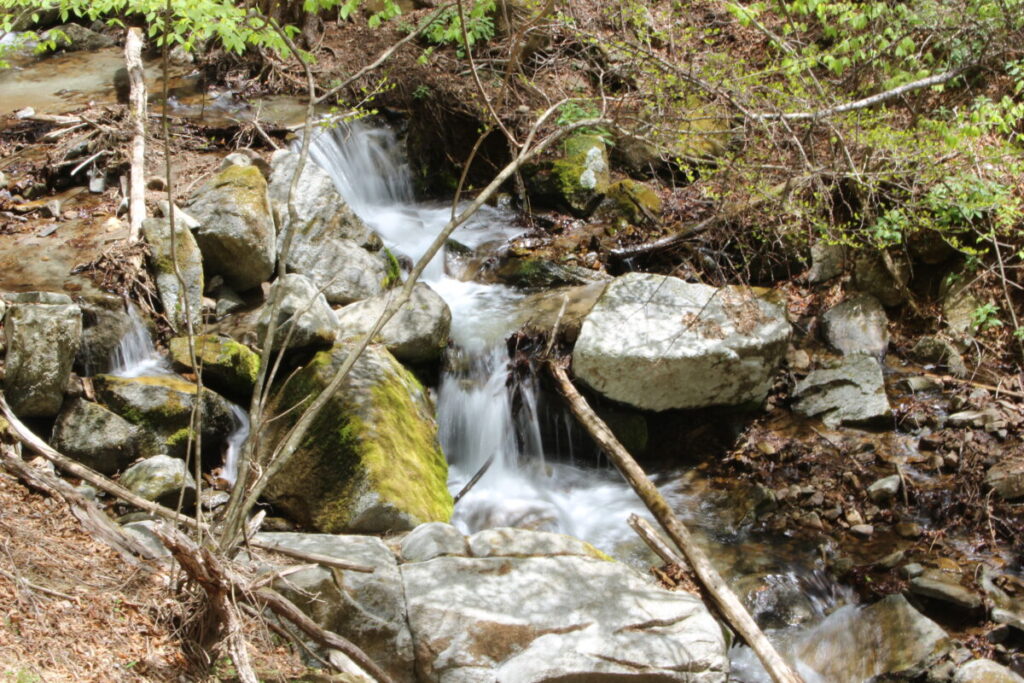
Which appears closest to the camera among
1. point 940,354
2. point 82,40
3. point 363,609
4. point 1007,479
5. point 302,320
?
point 363,609

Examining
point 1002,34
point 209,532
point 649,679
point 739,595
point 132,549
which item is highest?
point 1002,34

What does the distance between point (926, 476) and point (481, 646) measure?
13.4ft

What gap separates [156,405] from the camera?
5332 millimetres

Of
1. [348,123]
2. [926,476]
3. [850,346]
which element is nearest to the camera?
[926,476]

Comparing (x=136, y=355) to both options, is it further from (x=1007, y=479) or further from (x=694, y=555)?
(x=1007, y=479)

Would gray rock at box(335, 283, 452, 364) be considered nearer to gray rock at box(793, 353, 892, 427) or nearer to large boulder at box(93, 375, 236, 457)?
large boulder at box(93, 375, 236, 457)

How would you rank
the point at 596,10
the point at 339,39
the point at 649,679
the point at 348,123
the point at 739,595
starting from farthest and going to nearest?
the point at 339,39 < the point at 348,123 < the point at 596,10 < the point at 739,595 < the point at 649,679

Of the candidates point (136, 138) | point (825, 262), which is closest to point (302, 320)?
point (136, 138)

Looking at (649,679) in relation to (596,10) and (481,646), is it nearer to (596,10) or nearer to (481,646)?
(481,646)

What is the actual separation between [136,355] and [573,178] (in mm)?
5299

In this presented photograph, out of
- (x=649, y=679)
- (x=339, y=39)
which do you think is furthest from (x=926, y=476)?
(x=339, y=39)

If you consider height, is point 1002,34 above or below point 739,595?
above

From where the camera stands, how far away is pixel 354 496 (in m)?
4.79

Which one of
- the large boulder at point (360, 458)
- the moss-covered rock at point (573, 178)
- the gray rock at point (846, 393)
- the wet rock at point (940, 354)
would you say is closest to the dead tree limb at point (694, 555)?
the large boulder at point (360, 458)
